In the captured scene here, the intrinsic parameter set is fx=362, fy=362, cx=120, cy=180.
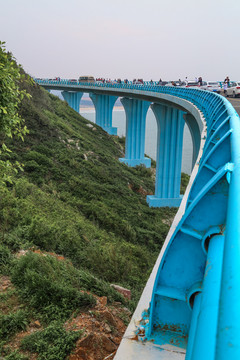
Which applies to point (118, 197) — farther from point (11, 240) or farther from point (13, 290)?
point (13, 290)

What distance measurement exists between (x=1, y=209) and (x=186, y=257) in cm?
775

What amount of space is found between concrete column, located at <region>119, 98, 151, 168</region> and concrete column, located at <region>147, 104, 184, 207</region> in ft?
36.8

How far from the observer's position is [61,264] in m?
6.88

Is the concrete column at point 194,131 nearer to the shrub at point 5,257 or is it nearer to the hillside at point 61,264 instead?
the hillside at point 61,264

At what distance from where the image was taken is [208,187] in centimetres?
209

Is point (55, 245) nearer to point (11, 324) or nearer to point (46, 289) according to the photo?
point (46, 289)

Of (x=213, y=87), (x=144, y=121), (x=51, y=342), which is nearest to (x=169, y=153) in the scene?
(x=213, y=87)

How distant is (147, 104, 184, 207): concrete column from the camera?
30.1m

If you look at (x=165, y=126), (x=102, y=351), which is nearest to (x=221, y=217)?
(x=102, y=351)

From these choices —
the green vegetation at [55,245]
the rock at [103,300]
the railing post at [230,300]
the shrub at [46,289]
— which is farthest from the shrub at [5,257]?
the railing post at [230,300]

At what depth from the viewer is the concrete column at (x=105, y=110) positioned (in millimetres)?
59469

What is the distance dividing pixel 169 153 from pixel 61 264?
25039 mm

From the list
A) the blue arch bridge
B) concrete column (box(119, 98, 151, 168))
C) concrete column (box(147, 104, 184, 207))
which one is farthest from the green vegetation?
concrete column (box(119, 98, 151, 168))

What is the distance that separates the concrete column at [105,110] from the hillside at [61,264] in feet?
140
